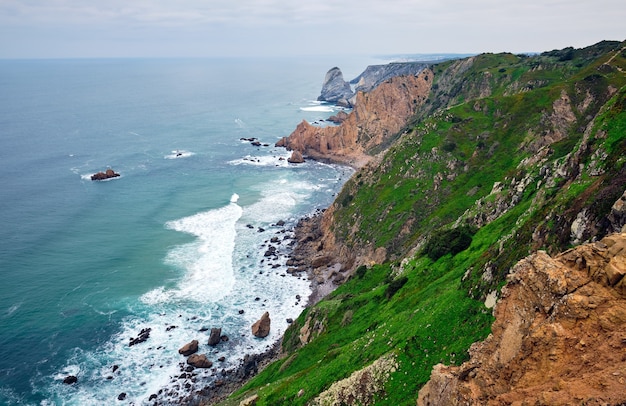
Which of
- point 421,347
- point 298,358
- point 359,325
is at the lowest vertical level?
point 298,358

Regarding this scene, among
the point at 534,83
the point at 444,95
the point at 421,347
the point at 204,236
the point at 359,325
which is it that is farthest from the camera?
the point at 444,95

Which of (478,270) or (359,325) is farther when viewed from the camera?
(359,325)

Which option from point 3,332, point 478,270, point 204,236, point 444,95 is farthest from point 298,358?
point 444,95

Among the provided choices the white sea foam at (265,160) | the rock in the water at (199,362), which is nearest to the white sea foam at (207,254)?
the rock in the water at (199,362)

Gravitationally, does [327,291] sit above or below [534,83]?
below

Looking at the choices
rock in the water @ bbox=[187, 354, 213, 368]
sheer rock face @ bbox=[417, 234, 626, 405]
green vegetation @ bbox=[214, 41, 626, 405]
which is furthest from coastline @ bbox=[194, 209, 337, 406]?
sheer rock face @ bbox=[417, 234, 626, 405]

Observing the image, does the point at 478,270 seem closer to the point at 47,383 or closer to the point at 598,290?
the point at 598,290

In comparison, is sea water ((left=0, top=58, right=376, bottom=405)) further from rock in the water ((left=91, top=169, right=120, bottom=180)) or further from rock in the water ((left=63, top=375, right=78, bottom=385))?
rock in the water ((left=91, top=169, right=120, bottom=180))
